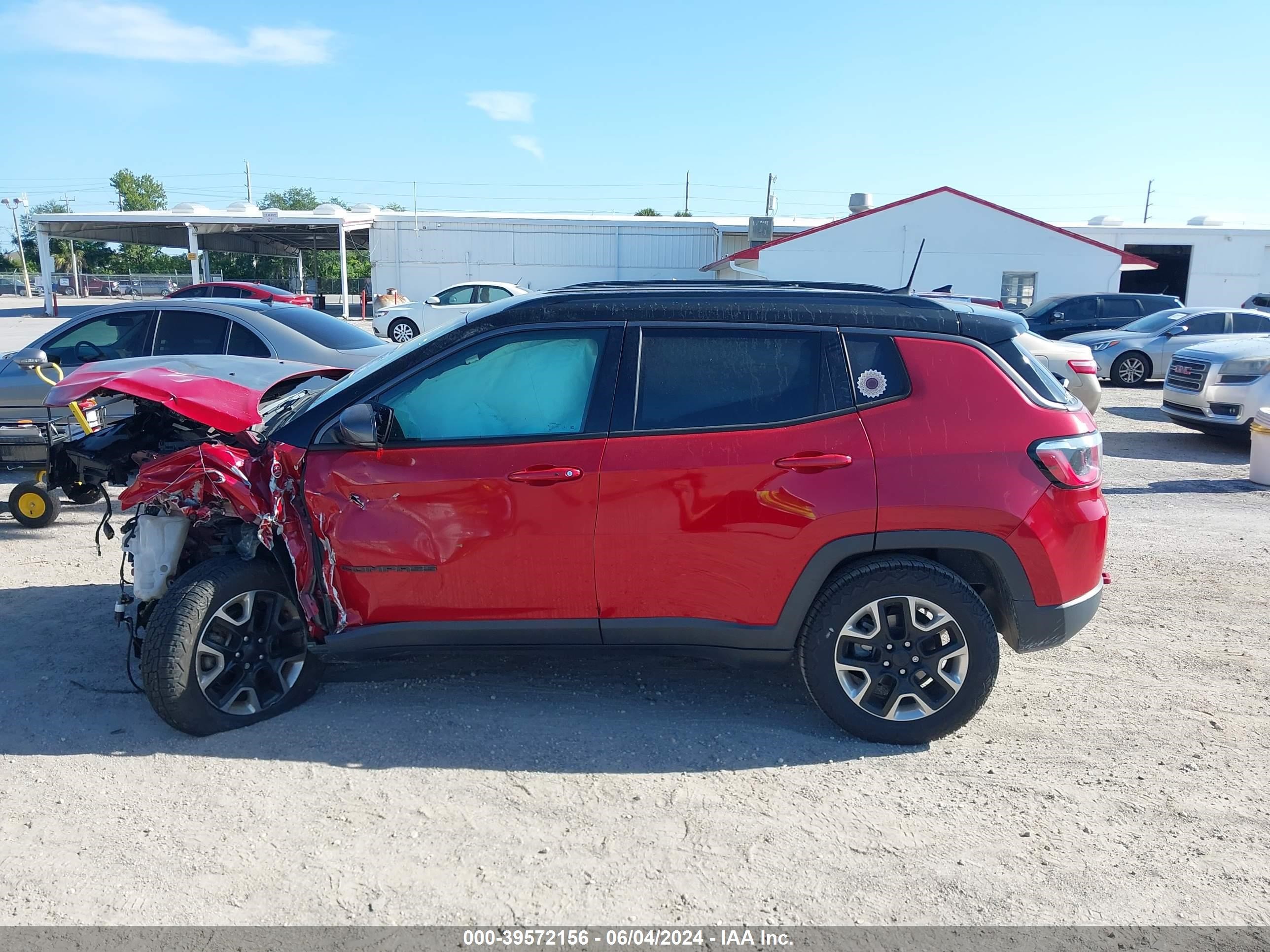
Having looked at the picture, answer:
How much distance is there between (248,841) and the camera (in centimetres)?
325

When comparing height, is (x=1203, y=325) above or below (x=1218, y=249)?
below

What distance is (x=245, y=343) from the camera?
832 cm

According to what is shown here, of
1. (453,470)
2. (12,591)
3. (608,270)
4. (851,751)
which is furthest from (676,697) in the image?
(608,270)

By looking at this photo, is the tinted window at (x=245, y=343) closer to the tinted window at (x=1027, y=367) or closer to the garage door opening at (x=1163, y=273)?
the tinted window at (x=1027, y=367)

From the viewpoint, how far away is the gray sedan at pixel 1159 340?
1766 cm

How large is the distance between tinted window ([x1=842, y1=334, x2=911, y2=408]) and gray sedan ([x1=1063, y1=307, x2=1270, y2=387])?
1609 cm

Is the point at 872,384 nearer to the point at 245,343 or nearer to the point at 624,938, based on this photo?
the point at 624,938

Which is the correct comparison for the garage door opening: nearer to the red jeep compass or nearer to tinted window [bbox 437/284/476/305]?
tinted window [bbox 437/284/476/305]

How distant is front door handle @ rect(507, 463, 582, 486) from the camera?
12.5 feet

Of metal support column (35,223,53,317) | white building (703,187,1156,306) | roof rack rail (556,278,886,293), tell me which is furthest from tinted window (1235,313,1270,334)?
metal support column (35,223,53,317)

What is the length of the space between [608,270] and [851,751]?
33.9 meters

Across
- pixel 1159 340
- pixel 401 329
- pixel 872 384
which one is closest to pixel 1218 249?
pixel 1159 340

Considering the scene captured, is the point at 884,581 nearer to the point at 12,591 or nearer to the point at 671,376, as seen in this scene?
the point at 671,376

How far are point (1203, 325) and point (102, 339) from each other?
18.3m
